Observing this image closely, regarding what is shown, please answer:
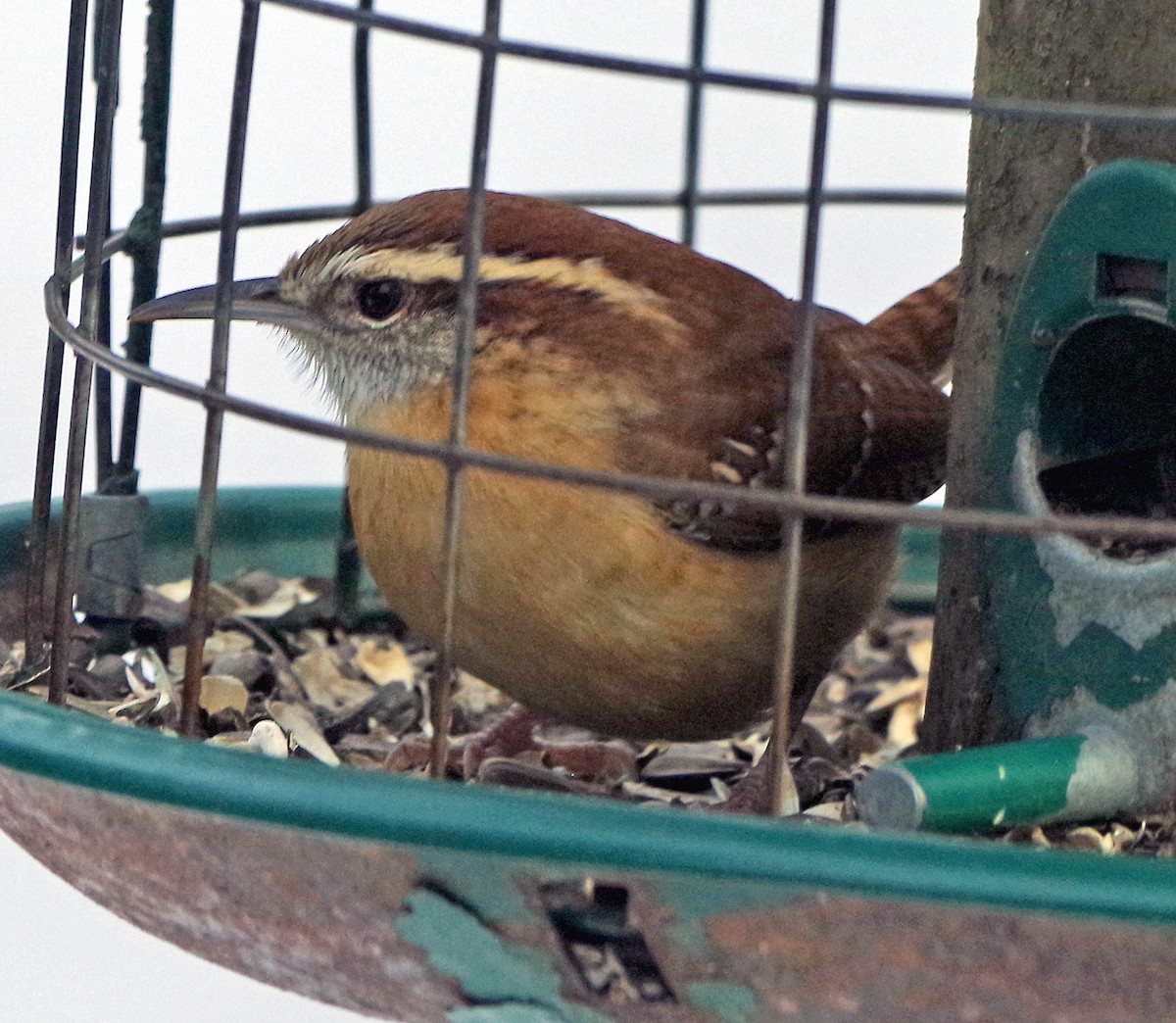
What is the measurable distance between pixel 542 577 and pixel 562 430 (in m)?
0.24

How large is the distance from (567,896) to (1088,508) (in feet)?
3.98

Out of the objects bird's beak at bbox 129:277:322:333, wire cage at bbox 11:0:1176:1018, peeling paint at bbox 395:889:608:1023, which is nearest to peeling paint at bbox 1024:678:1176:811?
wire cage at bbox 11:0:1176:1018

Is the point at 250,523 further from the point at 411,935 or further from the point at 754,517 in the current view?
the point at 411,935

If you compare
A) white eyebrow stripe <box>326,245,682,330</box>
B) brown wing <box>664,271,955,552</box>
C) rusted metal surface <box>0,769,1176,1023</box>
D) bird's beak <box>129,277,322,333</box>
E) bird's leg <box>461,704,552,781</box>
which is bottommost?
bird's leg <box>461,704,552,781</box>

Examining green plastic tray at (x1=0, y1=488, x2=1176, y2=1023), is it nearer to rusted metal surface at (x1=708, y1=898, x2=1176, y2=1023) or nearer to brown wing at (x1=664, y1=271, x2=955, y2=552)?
rusted metal surface at (x1=708, y1=898, x2=1176, y2=1023)

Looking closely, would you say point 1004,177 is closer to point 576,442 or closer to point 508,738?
point 576,442

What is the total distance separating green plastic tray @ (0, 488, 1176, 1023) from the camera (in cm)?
221

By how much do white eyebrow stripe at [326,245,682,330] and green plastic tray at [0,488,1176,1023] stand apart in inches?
43.1

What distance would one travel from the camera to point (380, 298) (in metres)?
3.54

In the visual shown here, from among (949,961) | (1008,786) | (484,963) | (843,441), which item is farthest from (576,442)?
(949,961)

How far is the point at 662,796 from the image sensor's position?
146 inches

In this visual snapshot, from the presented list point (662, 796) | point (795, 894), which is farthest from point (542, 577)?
point (795, 894)

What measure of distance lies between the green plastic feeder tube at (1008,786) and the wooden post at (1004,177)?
0.32 meters

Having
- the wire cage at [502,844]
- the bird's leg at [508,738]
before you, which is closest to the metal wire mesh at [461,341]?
the wire cage at [502,844]
